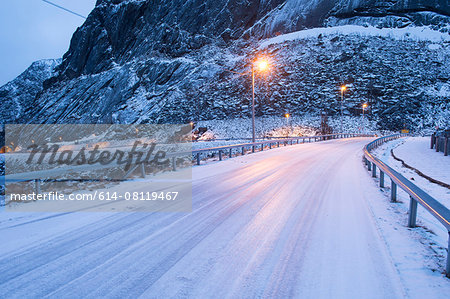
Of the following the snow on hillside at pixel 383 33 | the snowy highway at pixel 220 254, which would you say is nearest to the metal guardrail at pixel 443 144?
the snowy highway at pixel 220 254

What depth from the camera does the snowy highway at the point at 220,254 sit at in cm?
215

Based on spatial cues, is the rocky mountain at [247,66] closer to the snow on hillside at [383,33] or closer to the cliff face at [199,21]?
the cliff face at [199,21]

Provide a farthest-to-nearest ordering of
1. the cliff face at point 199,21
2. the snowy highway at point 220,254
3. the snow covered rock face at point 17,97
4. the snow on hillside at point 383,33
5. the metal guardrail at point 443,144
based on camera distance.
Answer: the snow covered rock face at point 17,97
the cliff face at point 199,21
the snow on hillside at point 383,33
the metal guardrail at point 443,144
the snowy highway at point 220,254

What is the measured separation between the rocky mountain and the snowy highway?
177 ft

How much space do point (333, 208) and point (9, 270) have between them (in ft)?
16.6

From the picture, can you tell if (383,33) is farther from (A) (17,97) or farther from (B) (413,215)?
(A) (17,97)

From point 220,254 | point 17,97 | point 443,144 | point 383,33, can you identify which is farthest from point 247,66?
point 17,97

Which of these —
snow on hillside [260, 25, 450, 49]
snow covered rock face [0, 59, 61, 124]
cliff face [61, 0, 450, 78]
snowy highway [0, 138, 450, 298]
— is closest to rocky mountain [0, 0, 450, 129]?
cliff face [61, 0, 450, 78]

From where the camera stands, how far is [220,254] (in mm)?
2799

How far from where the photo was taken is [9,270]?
8.20 feet

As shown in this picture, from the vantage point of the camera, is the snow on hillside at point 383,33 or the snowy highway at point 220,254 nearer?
the snowy highway at point 220,254

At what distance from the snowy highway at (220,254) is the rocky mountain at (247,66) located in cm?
5403

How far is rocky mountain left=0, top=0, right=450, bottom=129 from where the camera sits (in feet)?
181

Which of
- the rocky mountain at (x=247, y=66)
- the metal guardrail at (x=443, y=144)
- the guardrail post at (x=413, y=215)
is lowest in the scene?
the guardrail post at (x=413, y=215)
